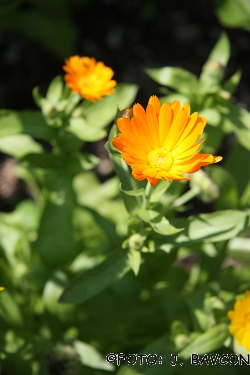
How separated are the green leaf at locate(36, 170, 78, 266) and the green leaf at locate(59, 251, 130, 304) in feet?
1.09

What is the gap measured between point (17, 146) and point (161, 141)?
0.82 metres

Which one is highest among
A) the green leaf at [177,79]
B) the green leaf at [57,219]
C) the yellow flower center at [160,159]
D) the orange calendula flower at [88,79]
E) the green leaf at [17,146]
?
the yellow flower center at [160,159]

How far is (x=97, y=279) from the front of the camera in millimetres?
1677

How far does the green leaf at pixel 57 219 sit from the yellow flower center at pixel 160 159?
24.6 inches

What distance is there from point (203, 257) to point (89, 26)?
2.07 meters

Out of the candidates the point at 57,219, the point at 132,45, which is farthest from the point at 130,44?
the point at 57,219

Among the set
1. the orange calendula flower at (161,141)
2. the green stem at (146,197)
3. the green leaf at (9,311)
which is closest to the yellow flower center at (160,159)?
the orange calendula flower at (161,141)

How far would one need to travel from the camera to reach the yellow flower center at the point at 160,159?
4.48ft

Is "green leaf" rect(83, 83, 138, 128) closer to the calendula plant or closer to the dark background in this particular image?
the calendula plant

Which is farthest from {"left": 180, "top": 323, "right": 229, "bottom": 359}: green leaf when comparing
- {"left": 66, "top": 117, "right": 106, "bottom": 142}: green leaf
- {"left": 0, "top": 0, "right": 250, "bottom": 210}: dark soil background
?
{"left": 0, "top": 0, "right": 250, "bottom": 210}: dark soil background

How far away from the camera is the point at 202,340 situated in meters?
1.74

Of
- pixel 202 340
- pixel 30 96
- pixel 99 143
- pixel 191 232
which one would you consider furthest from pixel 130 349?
pixel 30 96

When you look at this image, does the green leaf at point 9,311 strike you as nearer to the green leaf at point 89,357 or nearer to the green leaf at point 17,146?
the green leaf at point 89,357

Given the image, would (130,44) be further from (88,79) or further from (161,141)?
(161,141)
